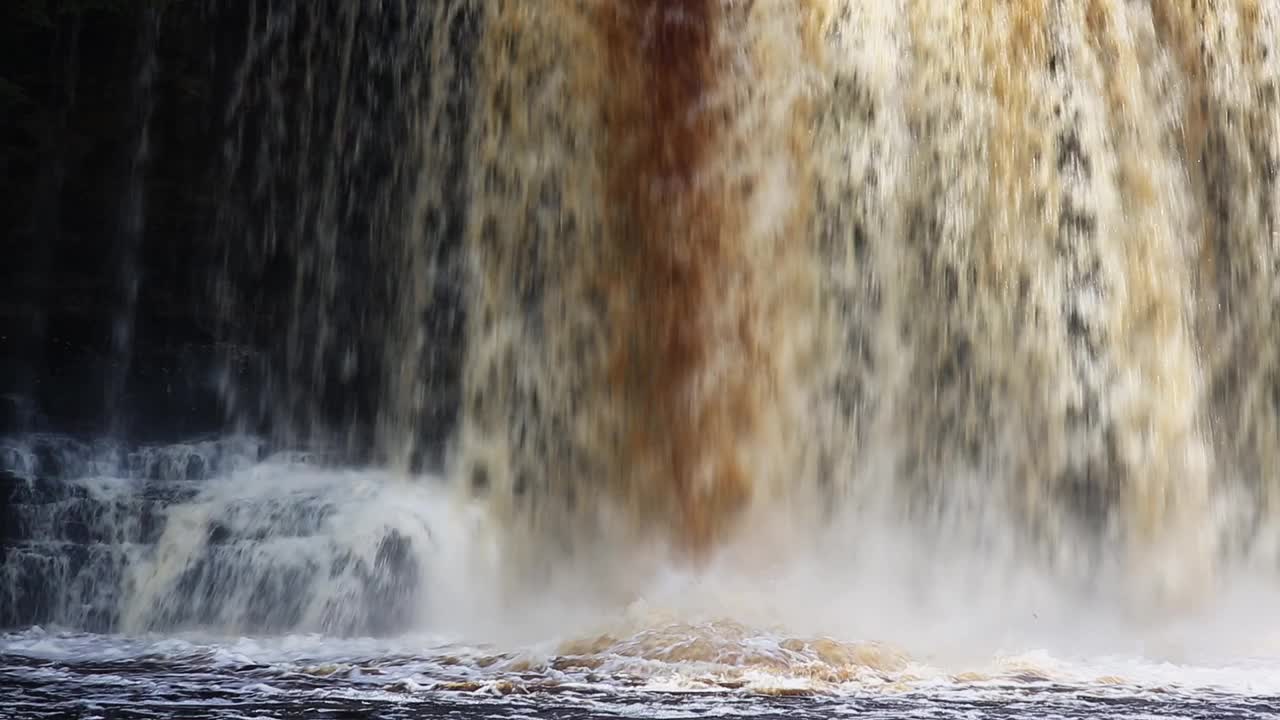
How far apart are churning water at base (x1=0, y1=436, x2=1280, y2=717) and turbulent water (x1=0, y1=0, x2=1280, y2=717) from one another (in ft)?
0.11

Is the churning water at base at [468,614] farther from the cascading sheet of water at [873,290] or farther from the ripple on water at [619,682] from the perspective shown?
the cascading sheet of water at [873,290]

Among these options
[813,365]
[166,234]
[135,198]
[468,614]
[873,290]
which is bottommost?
[468,614]

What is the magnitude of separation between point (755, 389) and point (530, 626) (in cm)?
210

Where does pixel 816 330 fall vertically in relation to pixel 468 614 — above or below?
above

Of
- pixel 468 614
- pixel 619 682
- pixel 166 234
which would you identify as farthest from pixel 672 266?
pixel 166 234

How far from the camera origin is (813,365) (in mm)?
10414

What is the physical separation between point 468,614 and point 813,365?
2756mm

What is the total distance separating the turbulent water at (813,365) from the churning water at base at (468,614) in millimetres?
33

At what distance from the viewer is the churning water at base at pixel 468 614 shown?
704 centimetres

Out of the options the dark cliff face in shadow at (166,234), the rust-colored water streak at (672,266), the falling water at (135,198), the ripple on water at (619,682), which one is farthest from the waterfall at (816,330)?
the ripple on water at (619,682)

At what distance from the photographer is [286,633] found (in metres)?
9.77

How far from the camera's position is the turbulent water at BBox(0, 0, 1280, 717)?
10.1 m

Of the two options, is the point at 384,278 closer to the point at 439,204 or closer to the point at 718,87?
the point at 439,204

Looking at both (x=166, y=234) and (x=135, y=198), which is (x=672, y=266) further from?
(x=135, y=198)
